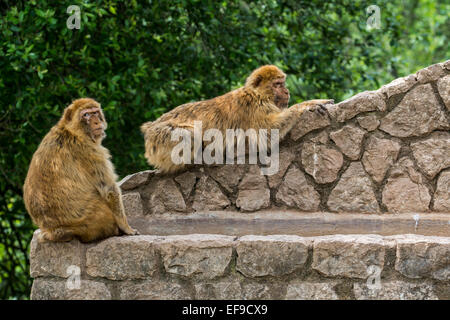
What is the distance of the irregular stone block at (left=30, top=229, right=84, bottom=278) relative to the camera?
17.1 feet

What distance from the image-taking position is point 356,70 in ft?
30.7

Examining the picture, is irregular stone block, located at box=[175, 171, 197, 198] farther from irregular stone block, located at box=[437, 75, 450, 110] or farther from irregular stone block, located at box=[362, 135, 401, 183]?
irregular stone block, located at box=[437, 75, 450, 110]

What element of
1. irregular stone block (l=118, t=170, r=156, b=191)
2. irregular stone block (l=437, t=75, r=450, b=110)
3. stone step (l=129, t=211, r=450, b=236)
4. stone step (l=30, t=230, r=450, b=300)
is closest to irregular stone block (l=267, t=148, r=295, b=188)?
stone step (l=129, t=211, r=450, b=236)

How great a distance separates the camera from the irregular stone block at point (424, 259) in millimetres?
4754

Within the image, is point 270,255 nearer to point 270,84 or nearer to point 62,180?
point 62,180

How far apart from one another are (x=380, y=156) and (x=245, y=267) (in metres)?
1.68

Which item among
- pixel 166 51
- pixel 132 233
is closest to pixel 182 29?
pixel 166 51

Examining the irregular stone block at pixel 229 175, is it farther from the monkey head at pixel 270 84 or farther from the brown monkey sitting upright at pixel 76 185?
the brown monkey sitting upright at pixel 76 185

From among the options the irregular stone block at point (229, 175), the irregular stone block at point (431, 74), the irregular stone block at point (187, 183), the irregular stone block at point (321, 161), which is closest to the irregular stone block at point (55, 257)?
the irregular stone block at point (187, 183)

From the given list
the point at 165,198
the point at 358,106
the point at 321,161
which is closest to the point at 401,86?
the point at 358,106

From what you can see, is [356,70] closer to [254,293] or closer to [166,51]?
[166,51]

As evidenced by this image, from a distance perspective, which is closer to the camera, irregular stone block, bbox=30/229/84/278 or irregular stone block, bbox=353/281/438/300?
irregular stone block, bbox=353/281/438/300

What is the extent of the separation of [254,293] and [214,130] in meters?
1.68

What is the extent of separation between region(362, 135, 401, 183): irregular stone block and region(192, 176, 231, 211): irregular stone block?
1.31 m
